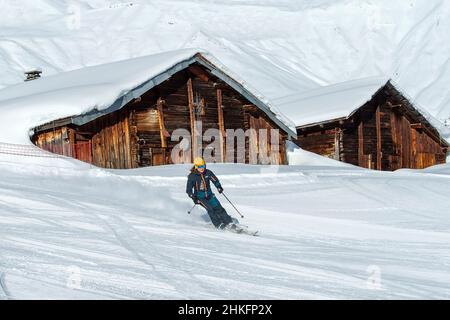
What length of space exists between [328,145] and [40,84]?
13.2 metres

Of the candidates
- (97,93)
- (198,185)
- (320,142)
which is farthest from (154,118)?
(320,142)

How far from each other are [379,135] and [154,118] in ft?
44.3

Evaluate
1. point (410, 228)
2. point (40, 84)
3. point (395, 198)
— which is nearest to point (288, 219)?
point (410, 228)

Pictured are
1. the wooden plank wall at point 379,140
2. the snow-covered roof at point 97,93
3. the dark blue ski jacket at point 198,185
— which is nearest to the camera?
the dark blue ski jacket at point 198,185

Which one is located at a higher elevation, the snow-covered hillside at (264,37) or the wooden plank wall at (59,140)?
the snow-covered hillside at (264,37)

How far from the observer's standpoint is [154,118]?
1000 inches

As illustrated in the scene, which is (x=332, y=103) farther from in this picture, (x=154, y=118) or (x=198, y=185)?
(x=198, y=185)

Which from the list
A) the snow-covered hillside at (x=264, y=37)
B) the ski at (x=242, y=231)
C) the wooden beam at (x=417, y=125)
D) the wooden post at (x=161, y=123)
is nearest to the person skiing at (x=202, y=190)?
the ski at (x=242, y=231)

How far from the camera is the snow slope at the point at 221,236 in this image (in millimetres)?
8219

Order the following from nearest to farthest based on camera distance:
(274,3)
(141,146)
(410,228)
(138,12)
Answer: (410,228) < (141,146) < (138,12) < (274,3)

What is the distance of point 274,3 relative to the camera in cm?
10919

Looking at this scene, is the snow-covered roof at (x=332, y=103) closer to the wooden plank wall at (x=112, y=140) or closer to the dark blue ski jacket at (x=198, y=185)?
the wooden plank wall at (x=112, y=140)

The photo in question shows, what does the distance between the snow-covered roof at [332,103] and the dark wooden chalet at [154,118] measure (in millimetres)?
6282

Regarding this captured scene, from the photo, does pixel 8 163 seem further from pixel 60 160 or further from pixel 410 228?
pixel 410 228
